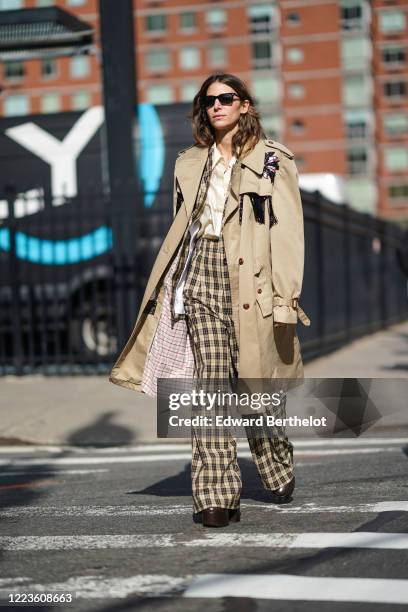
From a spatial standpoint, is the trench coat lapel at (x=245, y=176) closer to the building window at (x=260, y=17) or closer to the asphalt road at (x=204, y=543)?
the asphalt road at (x=204, y=543)

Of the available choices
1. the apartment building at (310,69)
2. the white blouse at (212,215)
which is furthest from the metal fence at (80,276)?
the apartment building at (310,69)

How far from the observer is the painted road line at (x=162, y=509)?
5.21 m

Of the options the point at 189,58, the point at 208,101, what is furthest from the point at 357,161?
the point at 208,101

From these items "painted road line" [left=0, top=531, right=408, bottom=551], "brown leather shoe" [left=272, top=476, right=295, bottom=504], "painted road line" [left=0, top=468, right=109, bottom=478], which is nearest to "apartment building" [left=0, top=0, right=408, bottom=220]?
"painted road line" [left=0, top=468, right=109, bottom=478]

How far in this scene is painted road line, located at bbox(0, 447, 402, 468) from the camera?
7656mm

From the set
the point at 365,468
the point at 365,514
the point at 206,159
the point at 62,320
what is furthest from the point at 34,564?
the point at 62,320

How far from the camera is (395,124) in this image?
290 feet

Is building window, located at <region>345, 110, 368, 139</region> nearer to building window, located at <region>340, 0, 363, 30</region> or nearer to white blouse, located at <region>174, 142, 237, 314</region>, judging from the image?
building window, located at <region>340, 0, 363, 30</region>

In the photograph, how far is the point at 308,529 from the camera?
15.8 ft

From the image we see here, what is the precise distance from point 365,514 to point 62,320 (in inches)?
334

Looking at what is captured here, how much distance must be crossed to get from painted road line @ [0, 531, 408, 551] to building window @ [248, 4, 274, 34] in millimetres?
83946

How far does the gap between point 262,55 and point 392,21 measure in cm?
992

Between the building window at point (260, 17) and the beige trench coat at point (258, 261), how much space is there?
83328mm

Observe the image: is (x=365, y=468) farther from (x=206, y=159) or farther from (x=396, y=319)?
(x=396, y=319)
